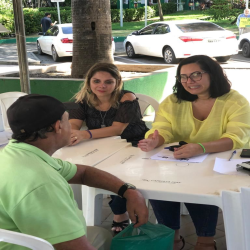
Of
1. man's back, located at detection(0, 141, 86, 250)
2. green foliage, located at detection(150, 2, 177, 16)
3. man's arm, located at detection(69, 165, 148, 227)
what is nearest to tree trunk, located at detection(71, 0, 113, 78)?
man's arm, located at detection(69, 165, 148, 227)

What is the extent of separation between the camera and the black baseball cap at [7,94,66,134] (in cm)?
164

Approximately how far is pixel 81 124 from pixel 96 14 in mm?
3724

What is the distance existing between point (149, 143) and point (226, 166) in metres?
0.58

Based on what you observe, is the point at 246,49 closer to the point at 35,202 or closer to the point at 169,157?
the point at 169,157

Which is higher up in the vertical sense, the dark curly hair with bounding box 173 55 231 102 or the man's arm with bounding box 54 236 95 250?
the dark curly hair with bounding box 173 55 231 102

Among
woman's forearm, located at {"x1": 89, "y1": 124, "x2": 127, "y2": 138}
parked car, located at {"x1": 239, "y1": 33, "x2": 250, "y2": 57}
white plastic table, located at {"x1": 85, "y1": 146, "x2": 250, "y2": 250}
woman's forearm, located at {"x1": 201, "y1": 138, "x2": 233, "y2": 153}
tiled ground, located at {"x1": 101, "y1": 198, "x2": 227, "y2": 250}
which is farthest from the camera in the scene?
parked car, located at {"x1": 239, "y1": 33, "x2": 250, "y2": 57}

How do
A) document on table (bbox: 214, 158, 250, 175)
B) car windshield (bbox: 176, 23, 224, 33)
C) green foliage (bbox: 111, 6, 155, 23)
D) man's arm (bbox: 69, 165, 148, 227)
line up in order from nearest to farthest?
man's arm (bbox: 69, 165, 148, 227) → document on table (bbox: 214, 158, 250, 175) → car windshield (bbox: 176, 23, 224, 33) → green foliage (bbox: 111, 6, 155, 23)

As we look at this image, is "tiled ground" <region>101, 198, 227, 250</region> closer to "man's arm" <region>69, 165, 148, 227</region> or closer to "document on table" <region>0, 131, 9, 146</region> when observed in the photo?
"document on table" <region>0, 131, 9, 146</region>

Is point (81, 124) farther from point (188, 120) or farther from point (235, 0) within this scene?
point (235, 0)

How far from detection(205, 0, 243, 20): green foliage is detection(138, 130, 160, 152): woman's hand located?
86.3 feet

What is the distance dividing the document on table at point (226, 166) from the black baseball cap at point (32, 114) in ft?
3.35

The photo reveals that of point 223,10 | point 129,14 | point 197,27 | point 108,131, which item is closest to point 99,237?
point 108,131

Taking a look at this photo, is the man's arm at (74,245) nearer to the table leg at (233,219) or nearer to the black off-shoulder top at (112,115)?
the table leg at (233,219)

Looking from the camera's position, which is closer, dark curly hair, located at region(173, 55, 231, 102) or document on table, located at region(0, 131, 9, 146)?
dark curly hair, located at region(173, 55, 231, 102)
